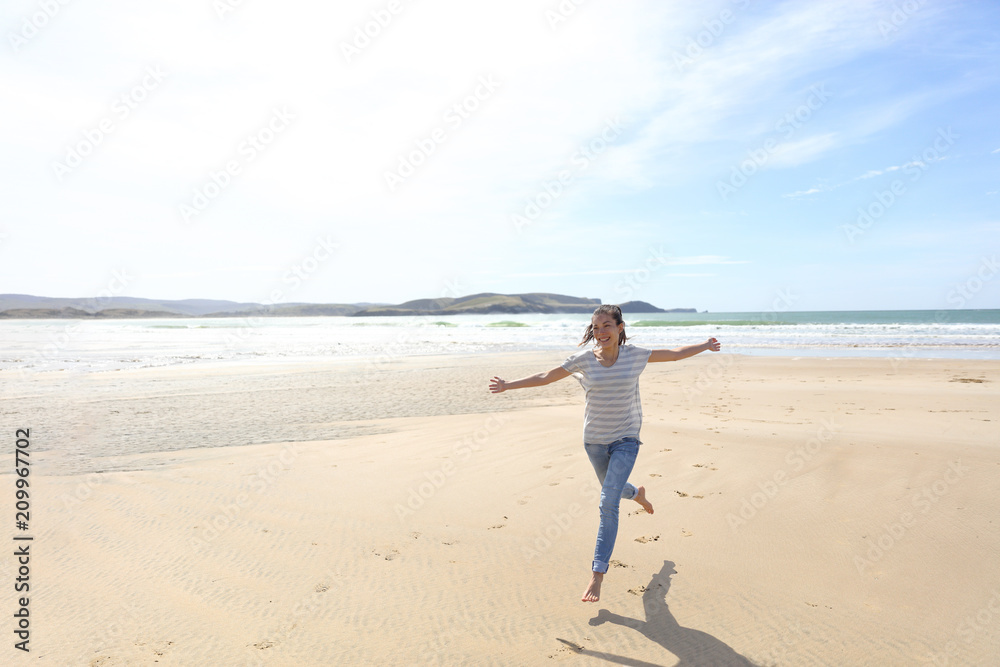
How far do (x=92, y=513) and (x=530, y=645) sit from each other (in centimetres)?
516

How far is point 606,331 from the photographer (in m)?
4.09

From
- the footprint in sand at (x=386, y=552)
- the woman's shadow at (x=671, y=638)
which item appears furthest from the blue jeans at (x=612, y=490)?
the footprint in sand at (x=386, y=552)

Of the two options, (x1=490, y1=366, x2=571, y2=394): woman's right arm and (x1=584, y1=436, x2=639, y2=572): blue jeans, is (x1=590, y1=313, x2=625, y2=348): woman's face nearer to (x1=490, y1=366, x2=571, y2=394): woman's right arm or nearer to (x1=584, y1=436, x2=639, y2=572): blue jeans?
(x1=490, y1=366, x2=571, y2=394): woman's right arm

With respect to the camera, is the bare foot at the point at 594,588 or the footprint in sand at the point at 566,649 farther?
the bare foot at the point at 594,588

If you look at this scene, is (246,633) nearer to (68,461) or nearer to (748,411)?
(68,461)

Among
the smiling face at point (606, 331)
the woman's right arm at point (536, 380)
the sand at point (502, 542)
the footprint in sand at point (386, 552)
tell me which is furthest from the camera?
the footprint in sand at point (386, 552)

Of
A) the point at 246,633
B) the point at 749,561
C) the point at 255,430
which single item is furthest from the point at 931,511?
the point at 255,430

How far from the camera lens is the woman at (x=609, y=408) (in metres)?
4.01

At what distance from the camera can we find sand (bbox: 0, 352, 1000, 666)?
3.66 m

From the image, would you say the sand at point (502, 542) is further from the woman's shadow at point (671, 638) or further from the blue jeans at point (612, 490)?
the blue jeans at point (612, 490)

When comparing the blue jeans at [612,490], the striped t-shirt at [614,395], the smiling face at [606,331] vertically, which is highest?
the smiling face at [606,331]

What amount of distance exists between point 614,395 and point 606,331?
0.49 metres

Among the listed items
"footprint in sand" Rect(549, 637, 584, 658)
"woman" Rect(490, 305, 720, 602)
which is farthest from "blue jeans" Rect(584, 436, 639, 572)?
"footprint in sand" Rect(549, 637, 584, 658)

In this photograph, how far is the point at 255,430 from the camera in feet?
33.6
